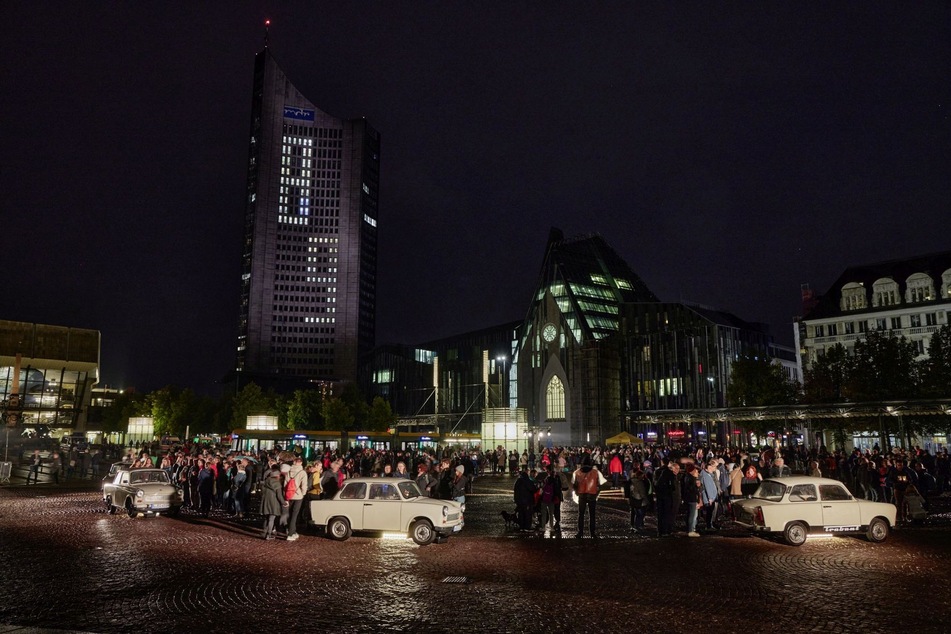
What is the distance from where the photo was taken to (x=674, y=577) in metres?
11.7

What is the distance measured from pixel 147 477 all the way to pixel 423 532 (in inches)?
455

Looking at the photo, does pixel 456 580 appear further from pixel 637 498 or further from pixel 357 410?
pixel 357 410

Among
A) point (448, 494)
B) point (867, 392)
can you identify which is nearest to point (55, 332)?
point (448, 494)

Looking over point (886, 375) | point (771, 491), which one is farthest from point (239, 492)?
A: point (886, 375)

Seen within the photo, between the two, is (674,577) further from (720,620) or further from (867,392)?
(867,392)

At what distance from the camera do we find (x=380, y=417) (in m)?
90.4

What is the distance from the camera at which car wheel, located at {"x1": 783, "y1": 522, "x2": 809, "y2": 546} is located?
15.3 meters

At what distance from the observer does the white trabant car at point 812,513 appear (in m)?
15.4

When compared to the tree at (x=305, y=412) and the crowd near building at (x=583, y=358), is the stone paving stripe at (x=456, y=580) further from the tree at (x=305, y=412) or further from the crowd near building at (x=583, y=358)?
the tree at (x=305, y=412)

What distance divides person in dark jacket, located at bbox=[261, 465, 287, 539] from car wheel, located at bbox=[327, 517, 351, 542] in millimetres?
1363

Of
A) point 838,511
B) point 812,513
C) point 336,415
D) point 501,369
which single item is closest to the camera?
point 812,513

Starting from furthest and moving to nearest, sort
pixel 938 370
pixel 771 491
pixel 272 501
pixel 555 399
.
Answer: pixel 555 399
pixel 938 370
pixel 272 501
pixel 771 491

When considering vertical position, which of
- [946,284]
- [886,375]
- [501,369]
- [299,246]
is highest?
[299,246]

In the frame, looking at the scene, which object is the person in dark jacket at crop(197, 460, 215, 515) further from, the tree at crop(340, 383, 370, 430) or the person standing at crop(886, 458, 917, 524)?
the tree at crop(340, 383, 370, 430)
